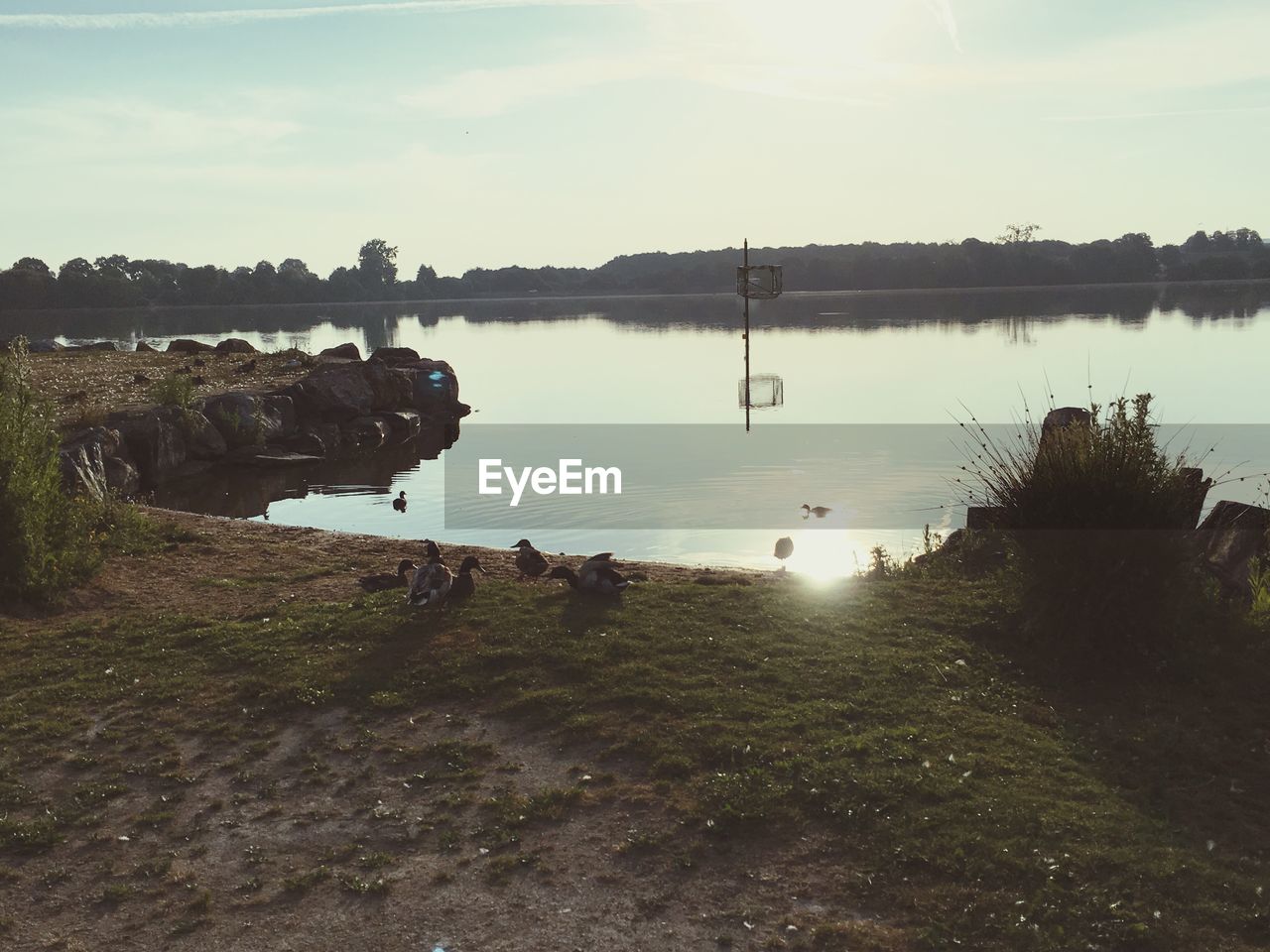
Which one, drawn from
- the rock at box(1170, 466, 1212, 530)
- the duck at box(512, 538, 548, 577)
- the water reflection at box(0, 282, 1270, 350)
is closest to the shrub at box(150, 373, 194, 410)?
the duck at box(512, 538, 548, 577)

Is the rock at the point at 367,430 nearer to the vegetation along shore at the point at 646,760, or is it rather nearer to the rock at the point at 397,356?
the rock at the point at 397,356

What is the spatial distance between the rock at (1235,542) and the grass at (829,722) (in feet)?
5.92

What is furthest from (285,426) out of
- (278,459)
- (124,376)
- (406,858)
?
(406,858)

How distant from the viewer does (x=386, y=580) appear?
45.3 feet

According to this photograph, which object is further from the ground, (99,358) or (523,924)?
(99,358)

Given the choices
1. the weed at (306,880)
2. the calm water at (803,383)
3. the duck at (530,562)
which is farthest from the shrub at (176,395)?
the weed at (306,880)

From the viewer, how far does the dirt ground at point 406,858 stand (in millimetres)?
6555

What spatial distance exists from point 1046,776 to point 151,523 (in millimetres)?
15115

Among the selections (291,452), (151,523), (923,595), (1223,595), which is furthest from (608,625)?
(291,452)

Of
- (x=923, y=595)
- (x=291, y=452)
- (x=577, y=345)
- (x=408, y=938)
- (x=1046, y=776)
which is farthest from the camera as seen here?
(x=577, y=345)

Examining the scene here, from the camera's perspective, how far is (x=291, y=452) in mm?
35406

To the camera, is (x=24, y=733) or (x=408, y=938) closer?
(x=408, y=938)

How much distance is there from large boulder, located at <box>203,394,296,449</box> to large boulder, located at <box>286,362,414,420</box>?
10.2ft

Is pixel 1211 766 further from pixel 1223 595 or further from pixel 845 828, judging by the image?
pixel 1223 595
